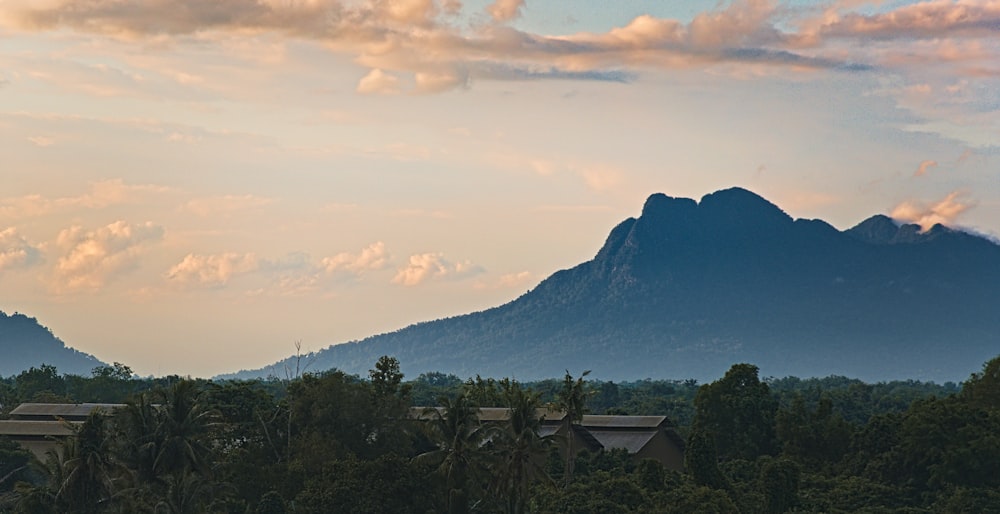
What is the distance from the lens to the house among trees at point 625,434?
132 metres

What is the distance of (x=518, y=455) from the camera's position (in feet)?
307

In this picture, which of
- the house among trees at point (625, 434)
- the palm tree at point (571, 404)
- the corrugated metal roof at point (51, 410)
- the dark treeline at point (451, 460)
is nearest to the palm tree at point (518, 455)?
the dark treeline at point (451, 460)

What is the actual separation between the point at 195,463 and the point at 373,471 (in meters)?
10.8

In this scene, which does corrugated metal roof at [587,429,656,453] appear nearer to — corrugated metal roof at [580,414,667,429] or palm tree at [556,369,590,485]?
corrugated metal roof at [580,414,667,429]

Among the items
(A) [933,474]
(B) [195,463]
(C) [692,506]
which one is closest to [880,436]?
(A) [933,474]

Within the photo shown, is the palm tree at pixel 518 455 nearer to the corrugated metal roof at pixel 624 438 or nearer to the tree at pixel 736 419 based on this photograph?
the corrugated metal roof at pixel 624 438

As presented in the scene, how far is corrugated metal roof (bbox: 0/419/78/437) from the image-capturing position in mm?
128125

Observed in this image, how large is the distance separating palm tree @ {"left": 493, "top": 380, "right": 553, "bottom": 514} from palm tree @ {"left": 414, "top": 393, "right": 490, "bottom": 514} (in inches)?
58.5

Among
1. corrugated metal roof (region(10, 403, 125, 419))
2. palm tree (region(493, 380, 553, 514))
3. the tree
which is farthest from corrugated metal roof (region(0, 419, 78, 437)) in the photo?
the tree

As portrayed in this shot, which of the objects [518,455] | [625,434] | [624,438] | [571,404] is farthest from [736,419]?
[518,455]

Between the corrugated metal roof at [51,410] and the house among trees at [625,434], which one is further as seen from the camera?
the corrugated metal roof at [51,410]

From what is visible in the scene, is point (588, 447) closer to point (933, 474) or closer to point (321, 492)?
point (933, 474)

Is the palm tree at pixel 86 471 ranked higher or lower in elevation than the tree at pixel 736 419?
lower

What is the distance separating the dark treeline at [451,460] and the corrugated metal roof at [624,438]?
6316 millimetres
